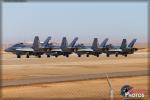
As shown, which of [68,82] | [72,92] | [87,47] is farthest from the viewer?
[87,47]

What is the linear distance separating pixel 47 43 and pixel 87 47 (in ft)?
37.6

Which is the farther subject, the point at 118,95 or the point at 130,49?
the point at 130,49

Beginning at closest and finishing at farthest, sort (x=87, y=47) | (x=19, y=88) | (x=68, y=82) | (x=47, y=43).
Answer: (x=19, y=88)
(x=68, y=82)
(x=47, y=43)
(x=87, y=47)

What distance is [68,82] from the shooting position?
33.5 metres

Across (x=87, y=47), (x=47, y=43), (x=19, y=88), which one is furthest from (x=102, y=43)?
(x=19, y=88)

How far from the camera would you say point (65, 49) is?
87.6 m

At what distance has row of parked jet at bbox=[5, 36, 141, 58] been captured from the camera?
82375 millimetres

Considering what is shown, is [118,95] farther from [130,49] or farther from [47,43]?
[130,49]

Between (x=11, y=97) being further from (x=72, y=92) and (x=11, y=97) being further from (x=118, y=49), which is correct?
(x=118, y=49)

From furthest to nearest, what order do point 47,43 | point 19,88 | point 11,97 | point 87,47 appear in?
point 87,47 < point 47,43 < point 19,88 < point 11,97

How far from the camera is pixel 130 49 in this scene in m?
93.6

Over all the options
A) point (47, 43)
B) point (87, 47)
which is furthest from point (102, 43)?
point (47, 43)

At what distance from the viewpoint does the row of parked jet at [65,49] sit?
82.4 meters

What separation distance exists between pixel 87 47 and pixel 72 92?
6546 centimetres
